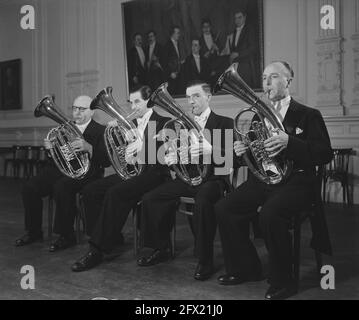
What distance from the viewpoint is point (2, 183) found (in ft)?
29.7

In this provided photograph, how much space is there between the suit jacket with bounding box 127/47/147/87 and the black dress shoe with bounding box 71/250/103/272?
532cm

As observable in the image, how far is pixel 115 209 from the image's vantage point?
136 inches

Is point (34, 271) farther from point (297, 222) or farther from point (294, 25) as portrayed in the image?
point (294, 25)

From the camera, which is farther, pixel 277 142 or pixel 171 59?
pixel 171 59

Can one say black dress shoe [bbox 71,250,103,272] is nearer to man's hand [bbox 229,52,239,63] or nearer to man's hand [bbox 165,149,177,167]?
man's hand [bbox 165,149,177,167]

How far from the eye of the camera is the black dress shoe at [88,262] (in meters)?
3.22

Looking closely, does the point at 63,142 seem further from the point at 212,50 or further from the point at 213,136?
the point at 212,50

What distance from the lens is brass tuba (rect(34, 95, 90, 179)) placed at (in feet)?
12.3

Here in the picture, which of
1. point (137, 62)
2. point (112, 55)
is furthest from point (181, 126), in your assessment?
point (112, 55)

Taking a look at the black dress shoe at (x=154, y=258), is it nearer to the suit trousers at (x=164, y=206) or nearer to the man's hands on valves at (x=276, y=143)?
the suit trousers at (x=164, y=206)

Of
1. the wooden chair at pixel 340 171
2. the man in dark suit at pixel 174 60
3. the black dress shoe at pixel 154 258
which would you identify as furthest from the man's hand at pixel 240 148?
the man in dark suit at pixel 174 60

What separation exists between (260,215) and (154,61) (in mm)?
5798

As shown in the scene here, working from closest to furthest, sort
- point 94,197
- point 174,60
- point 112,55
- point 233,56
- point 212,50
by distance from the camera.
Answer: point 94,197 < point 233,56 < point 212,50 < point 174,60 < point 112,55

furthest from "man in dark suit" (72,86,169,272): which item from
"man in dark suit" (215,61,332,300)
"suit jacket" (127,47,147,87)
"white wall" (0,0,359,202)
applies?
"suit jacket" (127,47,147,87)
